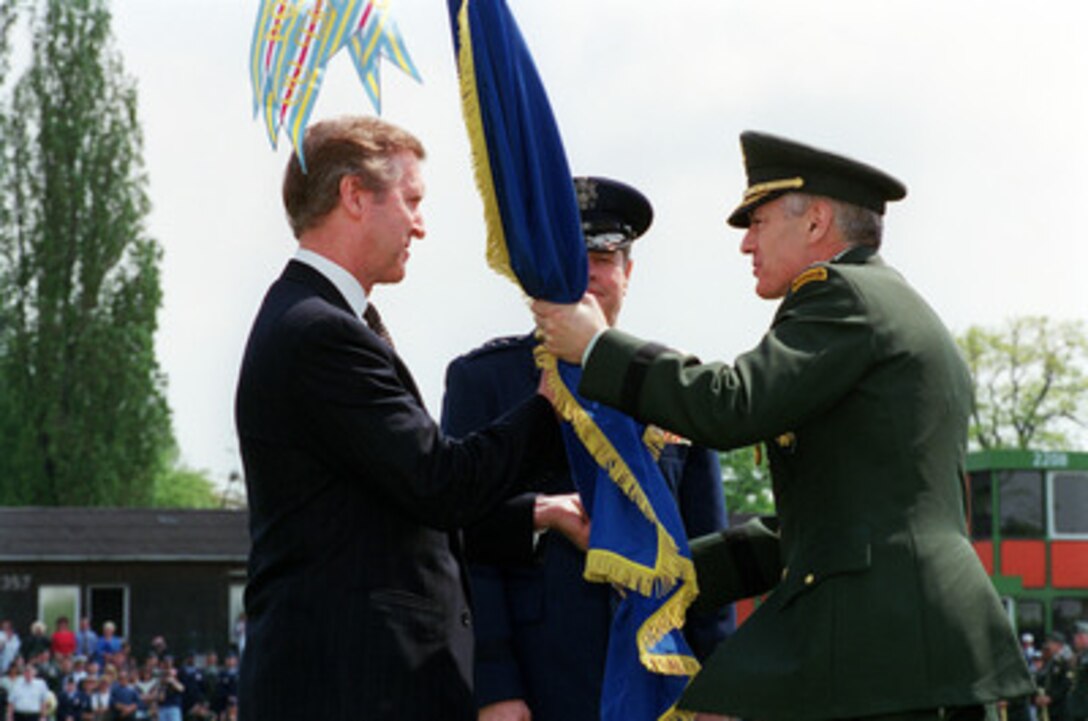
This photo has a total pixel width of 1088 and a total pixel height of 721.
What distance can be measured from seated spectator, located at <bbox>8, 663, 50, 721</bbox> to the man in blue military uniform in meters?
26.0

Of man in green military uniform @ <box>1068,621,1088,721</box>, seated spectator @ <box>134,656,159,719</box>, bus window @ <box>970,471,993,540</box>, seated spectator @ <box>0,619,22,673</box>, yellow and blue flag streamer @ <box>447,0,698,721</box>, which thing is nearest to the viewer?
yellow and blue flag streamer @ <box>447,0,698,721</box>

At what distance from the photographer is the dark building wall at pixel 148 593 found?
3947cm

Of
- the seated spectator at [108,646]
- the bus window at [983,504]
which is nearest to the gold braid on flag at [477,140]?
the bus window at [983,504]

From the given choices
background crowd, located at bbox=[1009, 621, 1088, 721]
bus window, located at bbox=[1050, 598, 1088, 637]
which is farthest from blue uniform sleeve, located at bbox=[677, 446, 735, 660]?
bus window, located at bbox=[1050, 598, 1088, 637]

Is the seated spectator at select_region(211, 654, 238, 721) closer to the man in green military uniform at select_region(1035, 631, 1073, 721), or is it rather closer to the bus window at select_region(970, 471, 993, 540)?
the bus window at select_region(970, 471, 993, 540)

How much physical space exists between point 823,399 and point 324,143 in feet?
4.07

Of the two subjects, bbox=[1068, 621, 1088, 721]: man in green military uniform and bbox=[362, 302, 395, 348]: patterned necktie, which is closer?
bbox=[362, 302, 395, 348]: patterned necktie

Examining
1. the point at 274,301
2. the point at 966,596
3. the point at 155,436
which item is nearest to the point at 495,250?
the point at 274,301

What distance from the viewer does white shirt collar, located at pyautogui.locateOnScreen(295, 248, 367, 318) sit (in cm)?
420

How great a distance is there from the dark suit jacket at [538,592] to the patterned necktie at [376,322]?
0.55 m

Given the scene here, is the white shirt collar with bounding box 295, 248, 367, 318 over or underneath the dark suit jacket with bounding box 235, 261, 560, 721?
over

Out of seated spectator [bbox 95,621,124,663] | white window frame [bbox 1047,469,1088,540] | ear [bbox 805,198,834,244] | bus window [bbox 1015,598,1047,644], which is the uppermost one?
ear [bbox 805,198,834,244]

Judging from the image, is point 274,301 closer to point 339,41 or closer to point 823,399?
point 339,41

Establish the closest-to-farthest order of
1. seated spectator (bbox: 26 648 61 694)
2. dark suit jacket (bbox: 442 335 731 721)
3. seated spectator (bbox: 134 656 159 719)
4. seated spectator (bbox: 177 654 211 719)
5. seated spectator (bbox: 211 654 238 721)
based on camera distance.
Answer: dark suit jacket (bbox: 442 335 731 721) < seated spectator (bbox: 134 656 159 719) < seated spectator (bbox: 26 648 61 694) < seated spectator (bbox: 177 654 211 719) < seated spectator (bbox: 211 654 238 721)
